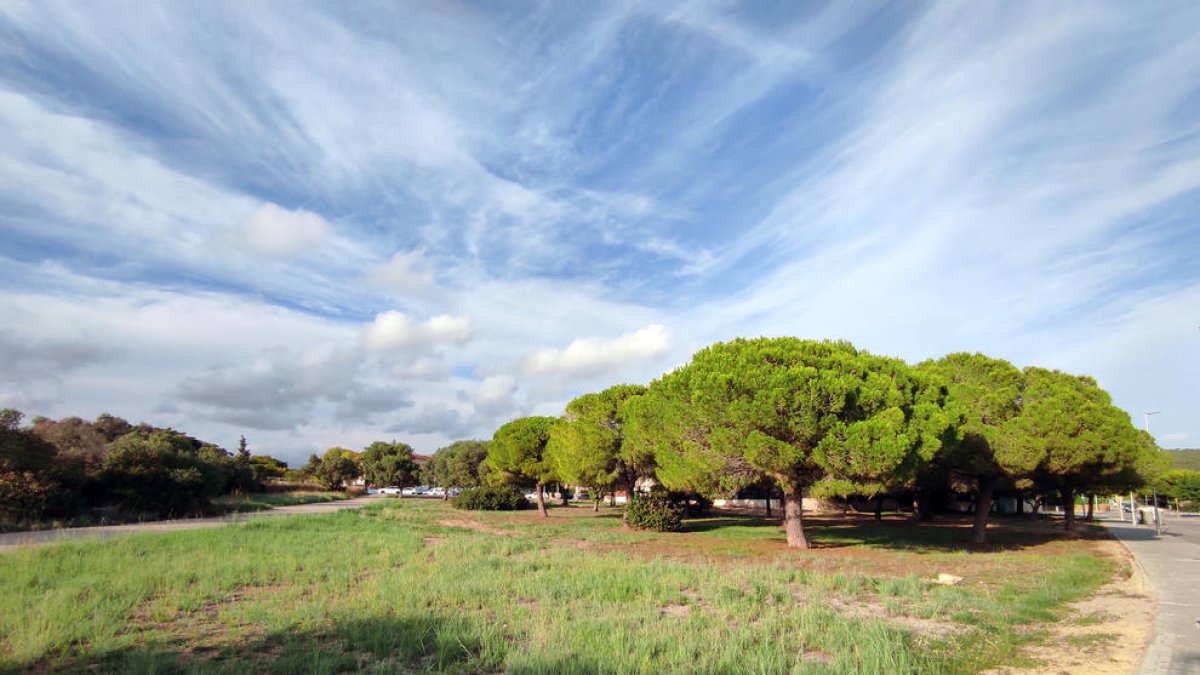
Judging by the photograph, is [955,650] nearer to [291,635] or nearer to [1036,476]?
[291,635]

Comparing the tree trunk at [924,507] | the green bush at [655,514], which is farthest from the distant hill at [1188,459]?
the green bush at [655,514]

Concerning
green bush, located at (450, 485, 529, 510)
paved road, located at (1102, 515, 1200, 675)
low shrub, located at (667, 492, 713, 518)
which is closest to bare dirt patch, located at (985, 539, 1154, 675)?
paved road, located at (1102, 515, 1200, 675)

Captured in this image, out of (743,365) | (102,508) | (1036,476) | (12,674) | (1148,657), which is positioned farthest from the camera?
(102,508)

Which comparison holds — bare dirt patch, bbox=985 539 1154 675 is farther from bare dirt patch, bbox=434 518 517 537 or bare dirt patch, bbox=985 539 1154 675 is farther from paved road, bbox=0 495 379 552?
paved road, bbox=0 495 379 552

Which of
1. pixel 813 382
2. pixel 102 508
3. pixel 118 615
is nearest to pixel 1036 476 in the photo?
pixel 813 382

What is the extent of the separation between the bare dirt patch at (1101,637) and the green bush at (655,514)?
1728 centimetres

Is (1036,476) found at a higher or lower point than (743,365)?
lower

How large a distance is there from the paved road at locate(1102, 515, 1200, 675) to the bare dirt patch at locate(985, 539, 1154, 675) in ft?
0.49

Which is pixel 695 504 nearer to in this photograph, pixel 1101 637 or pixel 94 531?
pixel 94 531

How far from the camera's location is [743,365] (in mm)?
18750

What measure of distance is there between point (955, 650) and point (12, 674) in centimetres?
1043

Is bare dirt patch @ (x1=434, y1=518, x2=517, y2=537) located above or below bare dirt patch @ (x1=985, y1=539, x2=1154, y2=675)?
below

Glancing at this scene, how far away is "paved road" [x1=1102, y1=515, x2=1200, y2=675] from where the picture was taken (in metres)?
6.82

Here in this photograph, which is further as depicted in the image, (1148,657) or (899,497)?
(899,497)
